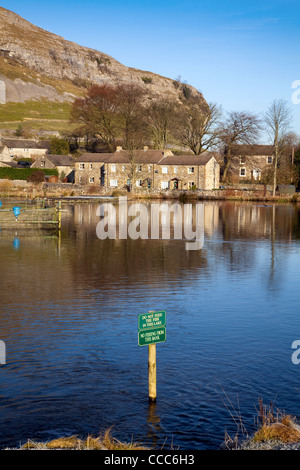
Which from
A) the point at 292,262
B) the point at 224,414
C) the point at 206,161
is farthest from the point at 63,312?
the point at 206,161

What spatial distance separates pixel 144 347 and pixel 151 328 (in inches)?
164

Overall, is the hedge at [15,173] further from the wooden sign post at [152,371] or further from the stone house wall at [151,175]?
the wooden sign post at [152,371]

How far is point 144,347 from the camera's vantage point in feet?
50.5

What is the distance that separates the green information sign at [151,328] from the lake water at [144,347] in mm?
1538

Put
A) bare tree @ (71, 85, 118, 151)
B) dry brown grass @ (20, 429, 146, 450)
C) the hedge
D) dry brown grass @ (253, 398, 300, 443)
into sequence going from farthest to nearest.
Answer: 1. bare tree @ (71, 85, 118, 151)
2. the hedge
3. dry brown grass @ (253, 398, 300, 443)
4. dry brown grass @ (20, 429, 146, 450)

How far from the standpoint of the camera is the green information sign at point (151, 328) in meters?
11.3

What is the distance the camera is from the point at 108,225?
48094 millimetres

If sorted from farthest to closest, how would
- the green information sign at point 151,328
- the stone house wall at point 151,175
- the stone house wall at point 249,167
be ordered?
1. the stone house wall at point 249,167
2. the stone house wall at point 151,175
3. the green information sign at point 151,328

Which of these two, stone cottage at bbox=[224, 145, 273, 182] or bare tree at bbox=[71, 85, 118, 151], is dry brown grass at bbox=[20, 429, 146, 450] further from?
bare tree at bbox=[71, 85, 118, 151]

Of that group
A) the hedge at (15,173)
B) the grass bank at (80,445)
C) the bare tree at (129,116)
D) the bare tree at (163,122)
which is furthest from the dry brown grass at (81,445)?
the bare tree at (163,122)

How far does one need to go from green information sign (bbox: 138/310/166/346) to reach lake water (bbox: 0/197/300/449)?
154 cm

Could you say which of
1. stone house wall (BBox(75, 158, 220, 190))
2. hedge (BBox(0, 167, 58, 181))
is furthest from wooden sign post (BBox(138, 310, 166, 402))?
hedge (BBox(0, 167, 58, 181))

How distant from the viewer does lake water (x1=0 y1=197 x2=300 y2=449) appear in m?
11.0

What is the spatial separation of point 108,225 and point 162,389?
118 feet
